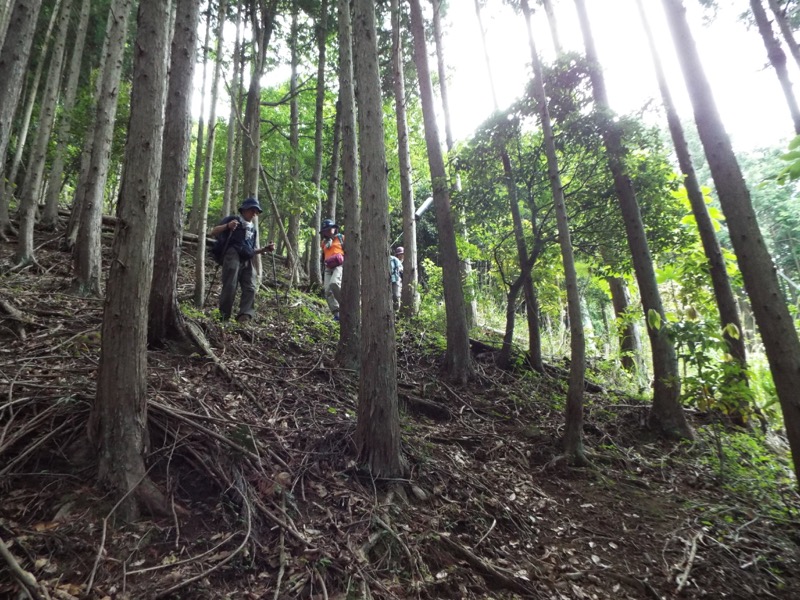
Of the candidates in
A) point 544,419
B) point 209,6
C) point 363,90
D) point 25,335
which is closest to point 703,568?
point 544,419

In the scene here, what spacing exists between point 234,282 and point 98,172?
2.40 metres

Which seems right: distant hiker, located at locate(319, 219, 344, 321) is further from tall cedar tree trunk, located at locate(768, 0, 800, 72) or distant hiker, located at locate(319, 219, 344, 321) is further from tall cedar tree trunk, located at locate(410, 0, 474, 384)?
tall cedar tree trunk, located at locate(768, 0, 800, 72)

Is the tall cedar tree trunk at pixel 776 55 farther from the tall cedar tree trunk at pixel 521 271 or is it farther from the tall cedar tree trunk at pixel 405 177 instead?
the tall cedar tree trunk at pixel 405 177

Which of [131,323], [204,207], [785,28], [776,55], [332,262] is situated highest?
[785,28]

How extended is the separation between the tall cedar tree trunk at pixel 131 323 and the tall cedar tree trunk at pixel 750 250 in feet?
14.2

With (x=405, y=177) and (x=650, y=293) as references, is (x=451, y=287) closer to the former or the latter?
(x=650, y=293)

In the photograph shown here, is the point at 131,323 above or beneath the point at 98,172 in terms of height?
beneath

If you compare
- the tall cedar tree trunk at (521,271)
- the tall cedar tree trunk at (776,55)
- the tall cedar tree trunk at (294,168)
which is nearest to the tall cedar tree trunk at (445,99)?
the tall cedar tree trunk at (521,271)

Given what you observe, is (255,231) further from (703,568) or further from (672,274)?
(672,274)

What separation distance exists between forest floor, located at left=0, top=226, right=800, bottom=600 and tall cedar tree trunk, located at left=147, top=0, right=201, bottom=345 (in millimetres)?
404

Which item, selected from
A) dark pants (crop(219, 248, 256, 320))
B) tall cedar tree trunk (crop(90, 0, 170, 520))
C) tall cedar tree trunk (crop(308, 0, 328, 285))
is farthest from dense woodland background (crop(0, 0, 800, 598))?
tall cedar tree trunk (crop(308, 0, 328, 285))

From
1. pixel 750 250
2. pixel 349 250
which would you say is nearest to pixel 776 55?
pixel 750 250

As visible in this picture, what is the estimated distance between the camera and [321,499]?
319cm

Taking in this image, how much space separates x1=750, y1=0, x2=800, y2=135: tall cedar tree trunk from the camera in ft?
23.5
